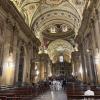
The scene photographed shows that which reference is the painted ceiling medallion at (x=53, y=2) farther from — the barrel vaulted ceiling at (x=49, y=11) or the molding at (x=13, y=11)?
the molding at (x=13, y=11)

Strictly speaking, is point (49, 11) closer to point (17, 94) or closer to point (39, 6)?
point (39, 6)

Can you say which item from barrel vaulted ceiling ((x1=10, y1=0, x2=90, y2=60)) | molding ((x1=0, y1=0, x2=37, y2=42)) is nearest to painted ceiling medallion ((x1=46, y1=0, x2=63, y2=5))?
barrel vaulted ceiling ((x1=10, y1=0, x2=90, y2=60))

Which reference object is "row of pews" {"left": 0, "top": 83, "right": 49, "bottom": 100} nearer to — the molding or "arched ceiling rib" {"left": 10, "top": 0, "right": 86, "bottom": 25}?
the molding

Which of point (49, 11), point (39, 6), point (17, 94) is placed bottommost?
point (17, 94)

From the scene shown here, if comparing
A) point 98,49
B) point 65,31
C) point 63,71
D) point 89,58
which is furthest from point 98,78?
point 63,71

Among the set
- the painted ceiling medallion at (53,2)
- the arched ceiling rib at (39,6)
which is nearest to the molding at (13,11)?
the arched ceiling rib at (39,6)

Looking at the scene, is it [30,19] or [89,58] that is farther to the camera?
[30,19]

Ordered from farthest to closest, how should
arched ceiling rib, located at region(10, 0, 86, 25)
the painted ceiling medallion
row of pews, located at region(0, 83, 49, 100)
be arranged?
the painted ceiling medallion < arched ceiling rib, located at region(10, 0, 86, 25) < row of pews, located at region(0, 83, 49, 100)

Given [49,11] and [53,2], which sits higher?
[53,2]

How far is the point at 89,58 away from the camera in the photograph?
12859mm

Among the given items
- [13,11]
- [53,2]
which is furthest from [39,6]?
[13,11]

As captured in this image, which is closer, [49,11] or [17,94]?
[17,94]

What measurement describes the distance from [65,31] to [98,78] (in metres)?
19.0

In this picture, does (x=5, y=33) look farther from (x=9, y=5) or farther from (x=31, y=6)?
(x=31, y=6)
